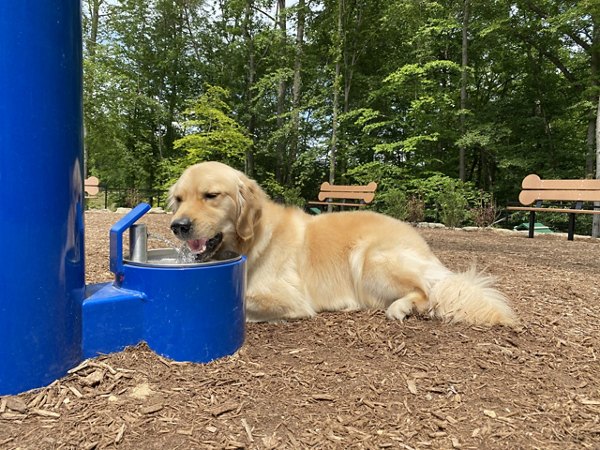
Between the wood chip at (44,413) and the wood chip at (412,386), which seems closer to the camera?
the wood chip at (44,413)

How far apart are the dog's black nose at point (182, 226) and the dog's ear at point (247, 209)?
0.41m

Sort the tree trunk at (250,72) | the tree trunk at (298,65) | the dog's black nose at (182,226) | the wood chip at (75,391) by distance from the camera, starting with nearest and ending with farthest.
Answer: the wood chip at (75,391)
the dog's black nose at (182,226)
the tree trunk at (298,65)
the tree trunk at (250,72)

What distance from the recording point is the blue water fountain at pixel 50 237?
4.86ft

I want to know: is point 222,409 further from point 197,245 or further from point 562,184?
point 562,184

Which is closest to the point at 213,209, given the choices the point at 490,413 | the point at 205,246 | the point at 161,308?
the point at 205,246

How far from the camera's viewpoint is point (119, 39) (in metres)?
21.0

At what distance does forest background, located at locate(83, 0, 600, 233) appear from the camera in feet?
44.5

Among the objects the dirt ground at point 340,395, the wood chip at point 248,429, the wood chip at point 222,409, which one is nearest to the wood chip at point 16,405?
the dirt ground at point 340,395

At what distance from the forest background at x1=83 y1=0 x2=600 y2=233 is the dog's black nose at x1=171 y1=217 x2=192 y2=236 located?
31.4ft

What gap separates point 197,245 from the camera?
95.7 inches

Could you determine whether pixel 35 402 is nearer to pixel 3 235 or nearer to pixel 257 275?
pixel 3 235

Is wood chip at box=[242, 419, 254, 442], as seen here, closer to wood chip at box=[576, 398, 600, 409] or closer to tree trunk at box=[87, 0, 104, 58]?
wood chip at box=[576, 398, 600, 409]

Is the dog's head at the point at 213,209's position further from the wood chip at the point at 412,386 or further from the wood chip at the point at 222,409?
the wood chip at the point at 412,386

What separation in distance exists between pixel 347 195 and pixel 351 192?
0.50 ft
